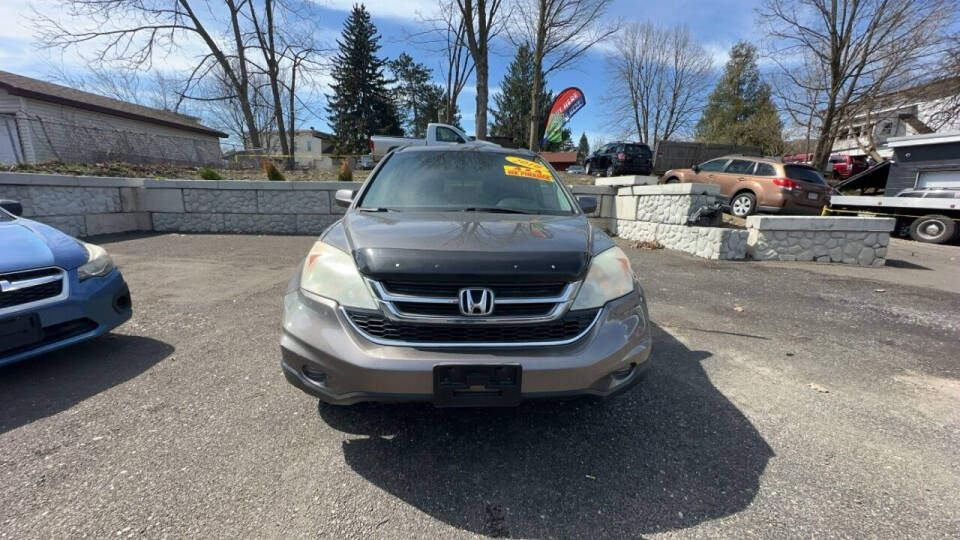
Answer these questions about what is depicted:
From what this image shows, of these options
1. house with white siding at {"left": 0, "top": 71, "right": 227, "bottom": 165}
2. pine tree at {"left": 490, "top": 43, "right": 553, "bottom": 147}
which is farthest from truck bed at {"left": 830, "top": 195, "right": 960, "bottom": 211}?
pine tree at {"left": 490, "top": 43, "right": 553, "bottom": 147}

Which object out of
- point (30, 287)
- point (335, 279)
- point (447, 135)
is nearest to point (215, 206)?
point (30, 287)

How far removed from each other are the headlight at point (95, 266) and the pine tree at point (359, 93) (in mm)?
36055

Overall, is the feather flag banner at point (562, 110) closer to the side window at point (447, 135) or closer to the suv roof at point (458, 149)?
the side window at point (447, 135)

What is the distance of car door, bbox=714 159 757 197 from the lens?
1014cm

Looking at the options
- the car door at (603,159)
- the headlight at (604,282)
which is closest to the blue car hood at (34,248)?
the headlight at (604,282)

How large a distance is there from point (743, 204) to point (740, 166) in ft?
3.69

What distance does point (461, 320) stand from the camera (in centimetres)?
174

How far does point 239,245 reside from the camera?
26.9 feet

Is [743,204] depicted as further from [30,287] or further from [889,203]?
[30,287]

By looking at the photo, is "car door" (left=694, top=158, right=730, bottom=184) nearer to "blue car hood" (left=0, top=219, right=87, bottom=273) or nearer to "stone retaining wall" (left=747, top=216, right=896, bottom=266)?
"stone retaining wall" (left=747, top=216, right=896, bottom=266)

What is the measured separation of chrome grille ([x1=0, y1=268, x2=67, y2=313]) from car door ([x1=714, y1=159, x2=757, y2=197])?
12011mm

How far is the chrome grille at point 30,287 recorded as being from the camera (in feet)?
8.03

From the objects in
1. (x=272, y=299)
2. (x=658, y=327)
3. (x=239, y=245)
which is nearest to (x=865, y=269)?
(x=658, y=327)

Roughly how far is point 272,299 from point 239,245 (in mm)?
4485
